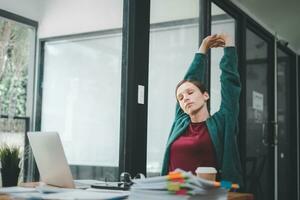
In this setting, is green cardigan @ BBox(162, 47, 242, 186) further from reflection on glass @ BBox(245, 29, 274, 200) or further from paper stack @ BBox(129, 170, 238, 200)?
reflection on glass @ BBox(245, 29, 274, 200)

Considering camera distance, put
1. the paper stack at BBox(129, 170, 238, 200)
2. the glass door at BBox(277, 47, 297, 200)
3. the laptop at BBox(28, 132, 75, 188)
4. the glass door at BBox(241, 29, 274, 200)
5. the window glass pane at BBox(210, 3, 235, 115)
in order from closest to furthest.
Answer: the paper stack at BBox(129, 170, 238, 200) < the laptop at BBox(28, 132, 75, 188) < the window glass pane at BBox(210, 3, 235, 115) < the glass door at BBox(241, 29, 274, 200) < the glass door at BBox(277, 47, 297, 200)

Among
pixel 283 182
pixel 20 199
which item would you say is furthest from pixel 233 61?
pixel 283 182

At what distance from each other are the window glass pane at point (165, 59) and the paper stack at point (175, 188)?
49.8 inches

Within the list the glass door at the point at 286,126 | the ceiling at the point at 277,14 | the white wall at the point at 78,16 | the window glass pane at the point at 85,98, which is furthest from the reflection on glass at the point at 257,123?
the white wall at the point at 78,16

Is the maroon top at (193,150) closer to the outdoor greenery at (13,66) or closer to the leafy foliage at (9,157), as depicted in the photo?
the leafy foliage at (9,157)

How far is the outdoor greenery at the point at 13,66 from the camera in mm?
2516

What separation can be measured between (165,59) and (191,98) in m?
0.76

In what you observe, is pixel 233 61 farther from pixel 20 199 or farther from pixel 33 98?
pixel 20 199

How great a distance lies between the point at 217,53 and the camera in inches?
133

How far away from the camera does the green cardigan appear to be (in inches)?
94.2

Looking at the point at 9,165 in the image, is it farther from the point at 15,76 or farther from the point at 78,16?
the point at 78,16

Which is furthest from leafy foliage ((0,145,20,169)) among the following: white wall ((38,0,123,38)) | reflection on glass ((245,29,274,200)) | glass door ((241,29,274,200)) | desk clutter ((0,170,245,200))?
reflection on glass ((245,29,274,200))

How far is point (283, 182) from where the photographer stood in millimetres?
5402

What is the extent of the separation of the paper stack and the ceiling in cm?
286
